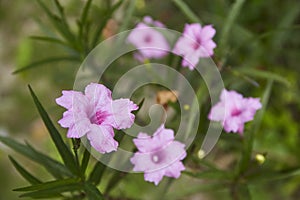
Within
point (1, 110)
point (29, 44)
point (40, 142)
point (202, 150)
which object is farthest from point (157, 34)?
point (1, 110)

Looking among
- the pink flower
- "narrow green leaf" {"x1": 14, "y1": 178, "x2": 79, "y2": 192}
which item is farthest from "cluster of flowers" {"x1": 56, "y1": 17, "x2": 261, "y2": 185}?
"narrow green leaf" {"x1": 14, "y1": 178, "x2": 79, "y2": 192}

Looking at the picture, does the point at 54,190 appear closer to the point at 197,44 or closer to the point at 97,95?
the point at 97,95

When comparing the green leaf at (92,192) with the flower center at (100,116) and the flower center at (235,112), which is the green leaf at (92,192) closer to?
the flower center at (100,116)

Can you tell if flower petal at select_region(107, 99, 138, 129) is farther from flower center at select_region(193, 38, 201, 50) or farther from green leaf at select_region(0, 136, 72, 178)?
flower center at select_region(193, 38, 201, 50)

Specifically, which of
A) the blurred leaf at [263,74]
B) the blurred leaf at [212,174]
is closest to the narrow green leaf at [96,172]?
the blurred leaf at [212,174]

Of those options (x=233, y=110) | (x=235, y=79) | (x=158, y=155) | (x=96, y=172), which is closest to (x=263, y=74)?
(x=235, y=79)

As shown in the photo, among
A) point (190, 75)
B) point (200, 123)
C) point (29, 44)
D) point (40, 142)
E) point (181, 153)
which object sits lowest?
point (181, 153)

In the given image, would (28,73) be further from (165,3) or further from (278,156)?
(278,156)
